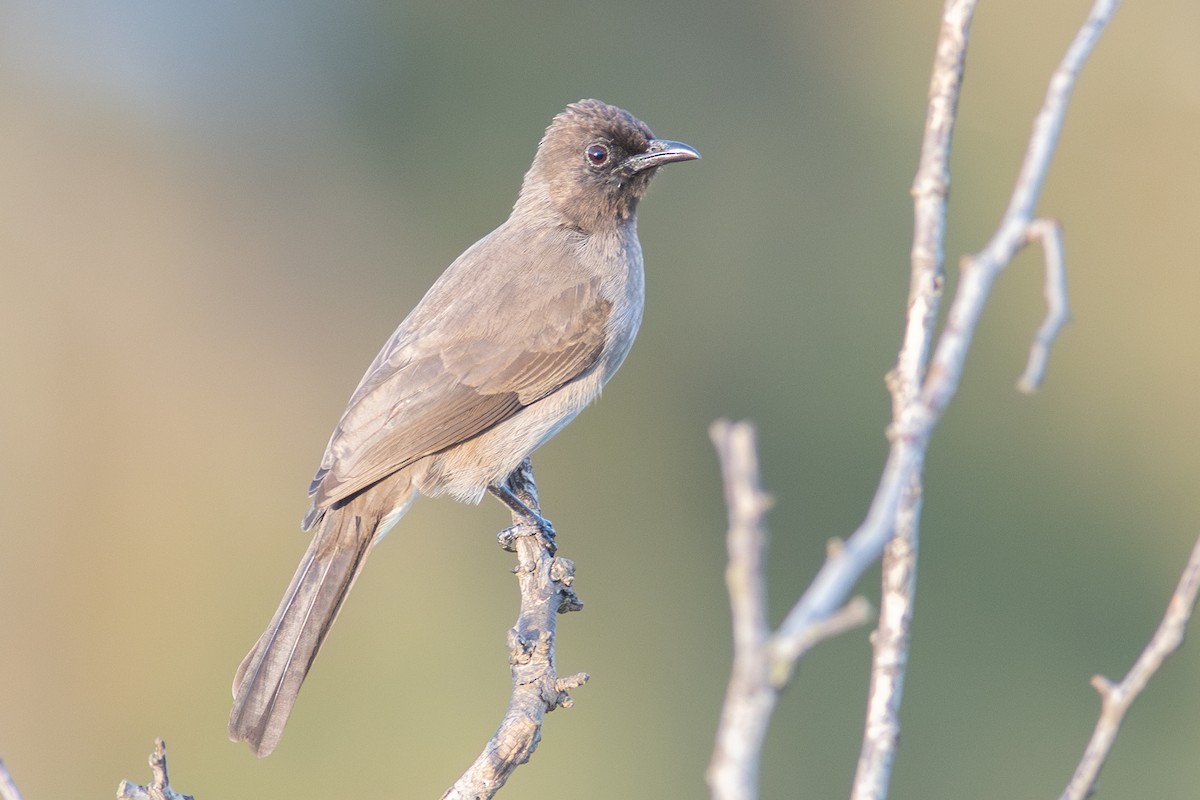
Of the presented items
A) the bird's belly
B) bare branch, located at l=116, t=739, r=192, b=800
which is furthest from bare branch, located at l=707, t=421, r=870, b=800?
the bird's belly

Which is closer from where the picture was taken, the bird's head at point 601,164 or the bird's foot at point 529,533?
the bird's foot at point 529,533

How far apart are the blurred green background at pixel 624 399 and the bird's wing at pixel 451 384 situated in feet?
10.3

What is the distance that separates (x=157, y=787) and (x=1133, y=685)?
1.63m

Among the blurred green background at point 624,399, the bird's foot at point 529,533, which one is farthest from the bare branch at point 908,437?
the blurred green background at point 624,399

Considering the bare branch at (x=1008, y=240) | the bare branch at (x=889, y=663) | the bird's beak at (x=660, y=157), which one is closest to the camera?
the bare branch at (x=1008, y=240)

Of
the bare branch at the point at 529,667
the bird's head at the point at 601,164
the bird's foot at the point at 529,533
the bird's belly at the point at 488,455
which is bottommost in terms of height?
the bare branch at the point at 529,667

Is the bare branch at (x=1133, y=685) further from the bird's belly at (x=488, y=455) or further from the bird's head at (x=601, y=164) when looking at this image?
the bird's head at (x=601, y=164)

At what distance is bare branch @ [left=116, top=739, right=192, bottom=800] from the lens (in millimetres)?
2482

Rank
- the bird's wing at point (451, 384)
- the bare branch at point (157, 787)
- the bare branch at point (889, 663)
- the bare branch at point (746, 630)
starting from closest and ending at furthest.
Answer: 1. the bare branch at point (746, 630)
2. the bare branch at point (889, 663)
3. the bare branch at point (157, 787)
4. the bird's wing at point (451, 384)

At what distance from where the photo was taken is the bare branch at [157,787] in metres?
2.48

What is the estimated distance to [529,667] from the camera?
139 inches

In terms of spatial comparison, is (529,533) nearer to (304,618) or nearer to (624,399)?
(304,618)

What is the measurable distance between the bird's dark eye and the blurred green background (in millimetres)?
3428

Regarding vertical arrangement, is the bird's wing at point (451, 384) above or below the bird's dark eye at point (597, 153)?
below
